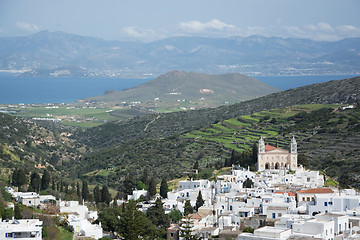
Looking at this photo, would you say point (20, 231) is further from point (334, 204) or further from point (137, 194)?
point (137, 194)

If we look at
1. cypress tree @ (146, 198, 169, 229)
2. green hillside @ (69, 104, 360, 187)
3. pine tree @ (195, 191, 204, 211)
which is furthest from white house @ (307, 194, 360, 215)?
green hillside @ (69, 104, 360, 187)

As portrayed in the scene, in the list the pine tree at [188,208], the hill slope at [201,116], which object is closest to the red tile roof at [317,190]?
the pine tree at [188,208]

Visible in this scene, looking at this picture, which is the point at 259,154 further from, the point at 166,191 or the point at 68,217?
the point at 68,217

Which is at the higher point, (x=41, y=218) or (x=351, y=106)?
(x=351, y=106)

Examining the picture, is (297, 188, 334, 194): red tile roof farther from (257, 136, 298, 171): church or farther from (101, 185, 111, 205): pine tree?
(101, 185, 111, 205): pine tree

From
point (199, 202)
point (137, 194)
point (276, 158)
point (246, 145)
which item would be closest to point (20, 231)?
point (199, 202)

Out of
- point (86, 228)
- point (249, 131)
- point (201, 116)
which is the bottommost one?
point (86, 228)

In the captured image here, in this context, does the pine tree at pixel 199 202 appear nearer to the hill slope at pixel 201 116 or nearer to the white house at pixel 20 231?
the white house at pixel 20 231

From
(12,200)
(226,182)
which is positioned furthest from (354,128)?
(12,200)
